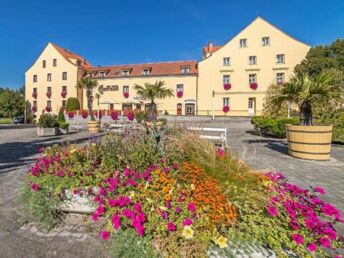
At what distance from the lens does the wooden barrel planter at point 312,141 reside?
618cm

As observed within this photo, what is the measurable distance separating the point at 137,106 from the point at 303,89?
31.0 meters

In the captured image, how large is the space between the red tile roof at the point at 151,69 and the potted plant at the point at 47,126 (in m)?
23.6

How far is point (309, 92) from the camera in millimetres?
6590

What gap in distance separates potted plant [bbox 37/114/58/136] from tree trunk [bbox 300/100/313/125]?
13.3 m

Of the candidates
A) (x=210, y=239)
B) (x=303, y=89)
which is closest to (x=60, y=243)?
(x=210, y=239)

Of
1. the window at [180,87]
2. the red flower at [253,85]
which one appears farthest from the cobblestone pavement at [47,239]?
the window at [180,87]

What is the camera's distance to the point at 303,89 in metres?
6.66

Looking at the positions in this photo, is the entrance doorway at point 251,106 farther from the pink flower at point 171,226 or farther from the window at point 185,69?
the pink flower at point 171,226

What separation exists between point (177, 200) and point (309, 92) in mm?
6246

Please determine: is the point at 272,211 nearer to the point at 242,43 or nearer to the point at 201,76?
the point at 201,76

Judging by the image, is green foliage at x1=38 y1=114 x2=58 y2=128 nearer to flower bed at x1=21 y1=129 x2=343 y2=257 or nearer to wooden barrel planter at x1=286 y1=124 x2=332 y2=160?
flower bed at x1=21 y1=129 x2=343 y2=257

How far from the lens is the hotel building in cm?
3044

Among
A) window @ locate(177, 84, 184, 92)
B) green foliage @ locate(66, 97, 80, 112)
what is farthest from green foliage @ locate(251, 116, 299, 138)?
green foliage @ locate(66, 97, 80, 112)

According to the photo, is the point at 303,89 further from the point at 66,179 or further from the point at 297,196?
the point at 66,179
